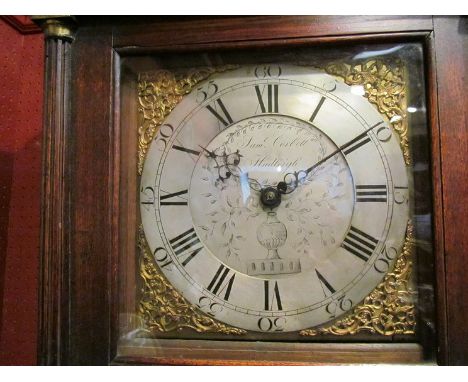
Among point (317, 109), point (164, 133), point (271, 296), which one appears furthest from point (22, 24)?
point (271, 296)

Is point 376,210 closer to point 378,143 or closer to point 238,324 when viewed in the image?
point 378,143

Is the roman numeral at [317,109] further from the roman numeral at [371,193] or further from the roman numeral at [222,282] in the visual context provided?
the roman numeral at [222,282]

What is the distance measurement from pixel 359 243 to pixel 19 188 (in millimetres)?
845

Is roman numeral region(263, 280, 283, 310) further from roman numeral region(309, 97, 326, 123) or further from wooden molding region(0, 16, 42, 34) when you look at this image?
wooden molding region(0, 16, 42, 34)

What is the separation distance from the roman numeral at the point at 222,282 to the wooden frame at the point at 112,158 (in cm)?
11

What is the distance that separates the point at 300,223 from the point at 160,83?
1.22 ft

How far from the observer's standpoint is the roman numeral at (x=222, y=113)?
80 cm

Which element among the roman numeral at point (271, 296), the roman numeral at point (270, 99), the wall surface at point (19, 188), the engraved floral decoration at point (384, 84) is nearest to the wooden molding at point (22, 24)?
the wall surface at point (19, 188)

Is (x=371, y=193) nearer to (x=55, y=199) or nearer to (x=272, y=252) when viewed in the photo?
(x=272, y=252)

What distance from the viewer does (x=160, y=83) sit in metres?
0.82

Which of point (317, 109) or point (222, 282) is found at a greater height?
point (317, 109)

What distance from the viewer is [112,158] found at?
76 centimetres

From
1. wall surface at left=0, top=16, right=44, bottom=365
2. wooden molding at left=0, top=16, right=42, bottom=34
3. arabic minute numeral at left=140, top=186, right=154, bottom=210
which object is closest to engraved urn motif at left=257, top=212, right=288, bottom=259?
arabic minute numeral at left=140, top=186, right=154, bottom=210
